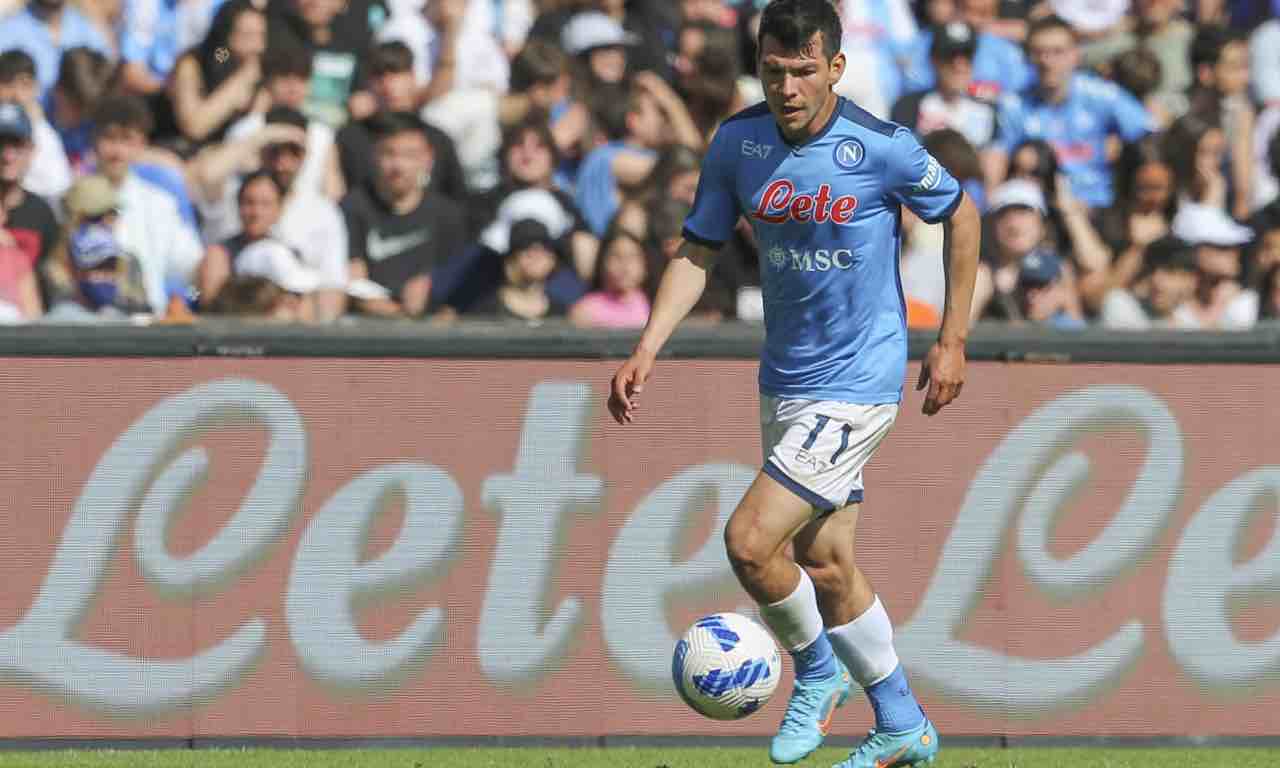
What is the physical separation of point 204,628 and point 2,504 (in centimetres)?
91

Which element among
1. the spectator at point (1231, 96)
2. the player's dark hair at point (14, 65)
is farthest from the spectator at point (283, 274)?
the spectator at point (1231, 96)

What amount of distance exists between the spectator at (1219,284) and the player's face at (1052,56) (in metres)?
1.57

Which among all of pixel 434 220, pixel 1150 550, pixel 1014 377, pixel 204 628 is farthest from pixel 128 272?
pixel 1150 550

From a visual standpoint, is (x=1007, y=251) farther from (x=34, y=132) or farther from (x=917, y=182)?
(x=34, y=132)

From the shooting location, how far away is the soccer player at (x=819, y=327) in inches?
268

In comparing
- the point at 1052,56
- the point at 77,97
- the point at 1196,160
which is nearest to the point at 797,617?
the point at 77,97

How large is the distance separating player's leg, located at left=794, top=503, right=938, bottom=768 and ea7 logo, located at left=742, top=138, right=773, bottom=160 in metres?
1.18

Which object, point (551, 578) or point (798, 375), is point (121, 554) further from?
point (798, 375)

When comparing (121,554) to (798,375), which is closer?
(798,375)

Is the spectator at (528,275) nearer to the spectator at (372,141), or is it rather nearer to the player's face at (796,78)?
the spectator at (372,141)

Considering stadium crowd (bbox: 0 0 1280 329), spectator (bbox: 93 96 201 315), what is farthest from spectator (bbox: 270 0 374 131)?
spectator (bbox: 93 96 201 315)

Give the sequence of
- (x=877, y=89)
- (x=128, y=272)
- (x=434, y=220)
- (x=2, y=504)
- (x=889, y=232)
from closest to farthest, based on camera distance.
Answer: (x=889, y=232)
(x=2, y=504)
(x=128, y=272)
(x=434, y=220)
(x=877, y=89)

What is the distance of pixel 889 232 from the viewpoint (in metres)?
7.00

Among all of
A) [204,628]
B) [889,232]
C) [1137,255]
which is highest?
[889,232]
